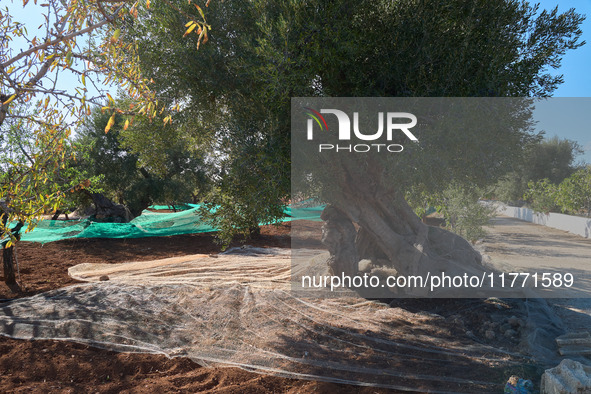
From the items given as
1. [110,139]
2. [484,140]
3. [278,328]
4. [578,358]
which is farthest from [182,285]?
[110,139]

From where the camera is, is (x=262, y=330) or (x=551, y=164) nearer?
(x=262, y=330)

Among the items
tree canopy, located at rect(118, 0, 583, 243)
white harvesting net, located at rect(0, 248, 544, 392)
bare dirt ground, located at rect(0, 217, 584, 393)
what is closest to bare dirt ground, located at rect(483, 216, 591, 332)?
bare dirt ground, located at rect(0, 217, 584, 393)

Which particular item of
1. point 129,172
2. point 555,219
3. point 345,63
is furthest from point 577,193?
point 129,172

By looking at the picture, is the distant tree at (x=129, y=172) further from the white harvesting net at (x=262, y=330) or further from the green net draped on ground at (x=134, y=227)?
the white harvesting net at (x=262, y=330)

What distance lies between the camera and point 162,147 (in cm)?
834

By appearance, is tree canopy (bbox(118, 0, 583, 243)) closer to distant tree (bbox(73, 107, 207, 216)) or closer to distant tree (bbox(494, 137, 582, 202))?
Answer: distant tree (bbox(73, 107, 207, 216))

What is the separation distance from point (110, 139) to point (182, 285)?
12308 millimetres

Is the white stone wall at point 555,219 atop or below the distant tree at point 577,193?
below

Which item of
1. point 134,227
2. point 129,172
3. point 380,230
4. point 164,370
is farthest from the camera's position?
point 129,172

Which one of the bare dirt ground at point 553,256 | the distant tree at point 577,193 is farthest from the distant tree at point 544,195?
the bare dirt ground at point 553,256

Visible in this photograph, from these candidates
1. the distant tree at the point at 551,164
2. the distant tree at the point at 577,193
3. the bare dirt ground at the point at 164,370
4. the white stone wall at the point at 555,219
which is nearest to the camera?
the bare dirt ground at the point at 164,370

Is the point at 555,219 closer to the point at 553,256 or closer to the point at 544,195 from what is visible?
the point at 544,195

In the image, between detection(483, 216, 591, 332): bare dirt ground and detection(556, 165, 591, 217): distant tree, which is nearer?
detection(483, 216, 591, 332): bare dirt ground

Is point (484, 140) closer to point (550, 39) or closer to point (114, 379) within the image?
point (550, 39)
